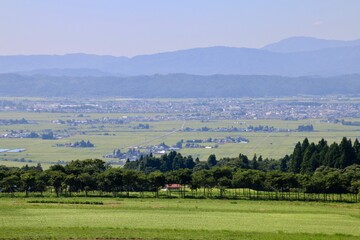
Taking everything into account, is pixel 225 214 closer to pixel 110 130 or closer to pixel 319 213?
pixel 319 213

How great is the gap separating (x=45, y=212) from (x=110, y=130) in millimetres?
132780

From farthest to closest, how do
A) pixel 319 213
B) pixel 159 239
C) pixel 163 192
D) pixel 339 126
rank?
1. pixel 339 126
2. pixel 163 192
3. pixel 319 213
4. pixel 159 239

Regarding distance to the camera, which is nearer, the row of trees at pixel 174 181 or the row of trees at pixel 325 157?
the row of trees at pixel 174 181

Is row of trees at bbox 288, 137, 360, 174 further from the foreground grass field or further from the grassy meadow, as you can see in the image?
the grassy meadow

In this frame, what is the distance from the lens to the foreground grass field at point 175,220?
3416 cm

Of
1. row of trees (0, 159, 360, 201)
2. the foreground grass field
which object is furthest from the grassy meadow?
the foreground grass field

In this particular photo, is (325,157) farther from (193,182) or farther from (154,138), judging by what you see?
(154,138)

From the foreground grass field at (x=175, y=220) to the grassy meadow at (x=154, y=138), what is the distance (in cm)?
5806

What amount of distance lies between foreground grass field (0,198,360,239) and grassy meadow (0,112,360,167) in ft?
190

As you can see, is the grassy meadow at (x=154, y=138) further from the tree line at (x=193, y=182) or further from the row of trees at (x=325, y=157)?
the tree line at (x=193, y=182)

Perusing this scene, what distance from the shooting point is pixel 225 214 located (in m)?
43.0

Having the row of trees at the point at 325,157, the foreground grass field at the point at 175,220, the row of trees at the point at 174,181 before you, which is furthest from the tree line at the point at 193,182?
the row of trees at the point at 325,157

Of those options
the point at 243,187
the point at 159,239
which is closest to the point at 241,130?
the point at 243,187

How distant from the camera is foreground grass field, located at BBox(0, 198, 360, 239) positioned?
34156 millimetres
